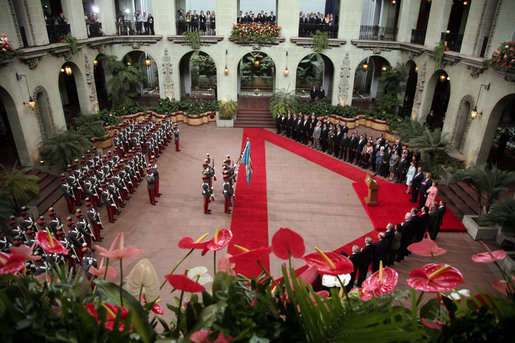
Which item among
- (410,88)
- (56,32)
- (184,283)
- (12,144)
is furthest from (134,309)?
(410,88)

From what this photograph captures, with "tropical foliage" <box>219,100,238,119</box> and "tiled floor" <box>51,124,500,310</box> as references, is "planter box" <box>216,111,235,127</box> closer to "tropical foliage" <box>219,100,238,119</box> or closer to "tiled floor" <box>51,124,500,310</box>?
"tropical foliage" <box>219,100,238,119</box>

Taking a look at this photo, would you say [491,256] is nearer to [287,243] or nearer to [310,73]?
[287,243]

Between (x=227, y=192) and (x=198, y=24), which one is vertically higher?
(x=198, y=24)

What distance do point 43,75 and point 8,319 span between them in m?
17.3

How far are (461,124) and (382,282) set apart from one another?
16.9 m

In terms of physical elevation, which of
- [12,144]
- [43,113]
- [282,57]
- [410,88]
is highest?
[282,57]

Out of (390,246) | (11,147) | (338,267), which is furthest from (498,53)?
(11,147)

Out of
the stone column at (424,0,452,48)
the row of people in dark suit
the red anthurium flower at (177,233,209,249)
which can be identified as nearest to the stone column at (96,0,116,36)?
the stone column at (424,0,452,48)

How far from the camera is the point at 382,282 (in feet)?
7.50

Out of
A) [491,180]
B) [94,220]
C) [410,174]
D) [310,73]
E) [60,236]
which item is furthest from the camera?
[310,73]

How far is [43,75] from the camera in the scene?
1567 centimetres

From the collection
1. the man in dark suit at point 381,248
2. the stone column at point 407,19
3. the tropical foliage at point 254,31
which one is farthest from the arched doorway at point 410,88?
the man in dark suit at point 381,248

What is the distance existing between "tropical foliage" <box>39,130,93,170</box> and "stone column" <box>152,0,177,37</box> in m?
11.2

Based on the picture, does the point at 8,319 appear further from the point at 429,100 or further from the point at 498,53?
the point at 429,100
